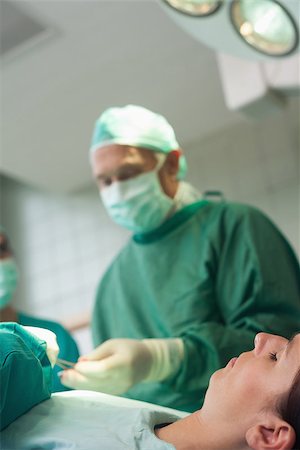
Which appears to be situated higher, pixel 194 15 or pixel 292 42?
pixel 194 15

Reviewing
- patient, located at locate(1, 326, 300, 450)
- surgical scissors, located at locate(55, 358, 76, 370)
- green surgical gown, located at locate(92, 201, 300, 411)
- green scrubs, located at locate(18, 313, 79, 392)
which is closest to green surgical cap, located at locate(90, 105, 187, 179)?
green surgical gown, located at locate(92, 201, 300, 411)

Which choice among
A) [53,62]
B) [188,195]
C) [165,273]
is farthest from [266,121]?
[165,273]

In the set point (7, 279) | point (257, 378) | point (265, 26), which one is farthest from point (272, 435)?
point (7, 279)

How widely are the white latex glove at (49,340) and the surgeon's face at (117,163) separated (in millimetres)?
474

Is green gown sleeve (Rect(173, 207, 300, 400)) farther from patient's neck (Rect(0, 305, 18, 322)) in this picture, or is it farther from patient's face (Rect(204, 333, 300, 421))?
patient's neck (Rect(0, 305, 18, 322))

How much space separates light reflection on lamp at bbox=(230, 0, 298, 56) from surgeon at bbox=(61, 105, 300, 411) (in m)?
0.25

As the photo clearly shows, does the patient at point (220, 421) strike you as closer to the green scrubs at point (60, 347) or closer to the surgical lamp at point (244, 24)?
the green scrubs at point (60, 347)

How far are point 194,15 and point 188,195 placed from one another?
0.38 metres

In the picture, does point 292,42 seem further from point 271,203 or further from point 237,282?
point 271,203

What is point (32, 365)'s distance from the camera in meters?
0.81

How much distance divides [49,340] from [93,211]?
188 cm

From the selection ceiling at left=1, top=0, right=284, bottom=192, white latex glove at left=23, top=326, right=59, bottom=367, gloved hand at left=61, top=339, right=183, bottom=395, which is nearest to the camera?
white latex glove at left=23, top=326, right=59, bottom=367

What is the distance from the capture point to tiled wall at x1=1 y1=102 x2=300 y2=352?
2449 millimetres

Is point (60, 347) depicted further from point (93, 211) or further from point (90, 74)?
point (93, 211)
